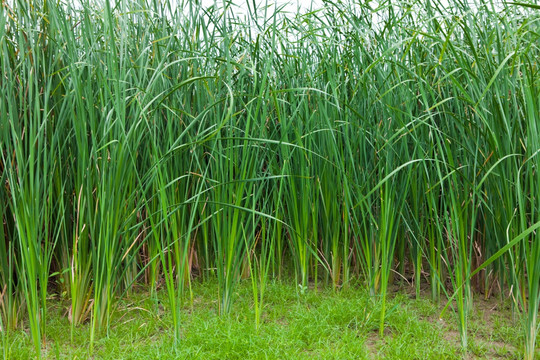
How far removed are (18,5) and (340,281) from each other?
2.13 m

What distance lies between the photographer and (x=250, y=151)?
2.37 m

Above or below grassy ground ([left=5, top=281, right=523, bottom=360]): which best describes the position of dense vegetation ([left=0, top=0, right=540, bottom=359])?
above

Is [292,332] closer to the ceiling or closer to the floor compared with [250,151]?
closer to the floor

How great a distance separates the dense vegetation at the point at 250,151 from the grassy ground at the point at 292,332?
87mm

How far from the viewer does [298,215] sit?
241 centimetres

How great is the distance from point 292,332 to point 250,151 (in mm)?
952

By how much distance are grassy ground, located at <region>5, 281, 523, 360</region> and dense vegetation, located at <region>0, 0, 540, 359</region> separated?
0.09 m

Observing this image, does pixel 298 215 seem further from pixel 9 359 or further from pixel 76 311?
pixel 9 359

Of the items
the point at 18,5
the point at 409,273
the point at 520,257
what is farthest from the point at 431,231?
the point at 18,5

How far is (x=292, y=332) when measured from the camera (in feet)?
6.35

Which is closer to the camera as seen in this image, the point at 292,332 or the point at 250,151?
the point at 292,332

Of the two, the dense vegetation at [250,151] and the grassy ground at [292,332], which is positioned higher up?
the dense vegetation at [250,151]

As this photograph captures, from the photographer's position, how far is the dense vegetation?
5.74 ft

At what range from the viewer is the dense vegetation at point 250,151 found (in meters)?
1.75
